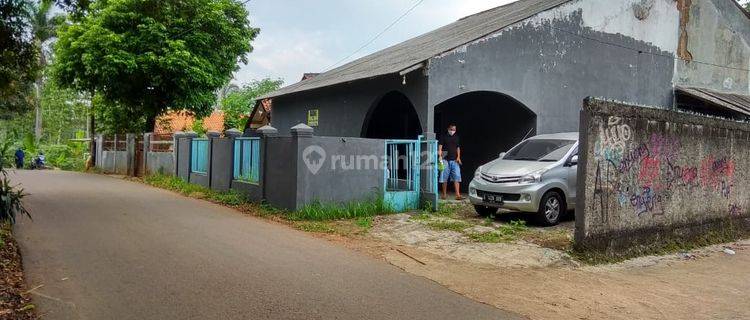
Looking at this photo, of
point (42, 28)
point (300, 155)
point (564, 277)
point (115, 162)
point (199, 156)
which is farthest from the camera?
point (42, 28)

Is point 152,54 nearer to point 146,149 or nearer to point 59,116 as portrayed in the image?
point 146,149

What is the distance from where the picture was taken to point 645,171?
837 cm

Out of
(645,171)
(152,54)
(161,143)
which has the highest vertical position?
(152,54)

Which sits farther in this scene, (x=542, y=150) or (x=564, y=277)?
(x=542, y=150)

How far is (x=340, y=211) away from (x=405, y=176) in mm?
1804

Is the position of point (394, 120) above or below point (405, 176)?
above

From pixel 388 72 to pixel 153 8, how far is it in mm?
4556

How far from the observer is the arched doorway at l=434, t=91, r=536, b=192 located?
544 inches

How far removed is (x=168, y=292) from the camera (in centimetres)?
517

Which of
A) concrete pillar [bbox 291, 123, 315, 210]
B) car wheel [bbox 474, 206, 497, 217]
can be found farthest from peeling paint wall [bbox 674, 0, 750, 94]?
concrete pillar [bbox 291, 123, 315, 210]

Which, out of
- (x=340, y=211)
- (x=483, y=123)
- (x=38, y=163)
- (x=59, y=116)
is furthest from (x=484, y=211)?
(x=59, y=116)

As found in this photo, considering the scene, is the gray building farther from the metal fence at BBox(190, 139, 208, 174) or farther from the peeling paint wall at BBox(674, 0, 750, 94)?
the metal fence at BBox(190, 139, 208, 174)

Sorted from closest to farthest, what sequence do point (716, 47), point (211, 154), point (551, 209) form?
point (551, 209) → point (211, 154) → point (716, 47)

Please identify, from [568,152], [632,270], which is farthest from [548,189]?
[632,270]
